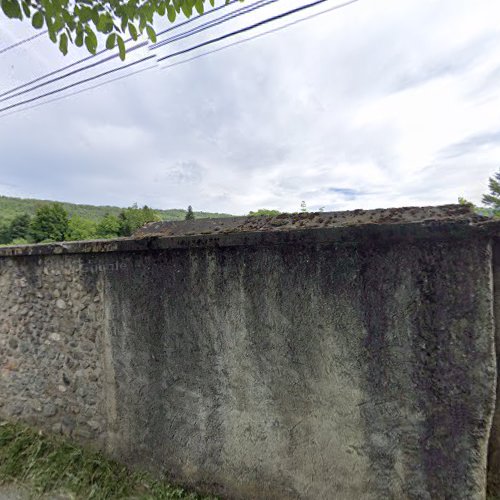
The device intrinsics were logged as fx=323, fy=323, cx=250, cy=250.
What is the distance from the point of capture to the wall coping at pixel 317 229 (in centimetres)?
195

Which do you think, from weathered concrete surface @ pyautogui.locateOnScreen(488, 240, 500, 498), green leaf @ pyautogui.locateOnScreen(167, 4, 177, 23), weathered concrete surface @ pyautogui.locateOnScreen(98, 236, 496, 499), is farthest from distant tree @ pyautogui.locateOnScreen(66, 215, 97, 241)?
weathered concrete surface @ pyautogui.locateOnScreen(488, 240, 500, 498)

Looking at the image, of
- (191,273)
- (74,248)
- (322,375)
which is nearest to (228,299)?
(191,273)

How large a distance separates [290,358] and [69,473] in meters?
2.58

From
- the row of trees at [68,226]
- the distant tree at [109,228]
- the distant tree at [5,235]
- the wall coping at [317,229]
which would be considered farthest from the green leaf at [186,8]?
the distant tree at [5,235]

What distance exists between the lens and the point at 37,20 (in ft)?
7.50

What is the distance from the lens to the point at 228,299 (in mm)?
2684

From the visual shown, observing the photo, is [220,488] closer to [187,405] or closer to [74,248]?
[187,405]

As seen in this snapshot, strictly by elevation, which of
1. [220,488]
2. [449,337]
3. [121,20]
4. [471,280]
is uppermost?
[121,20]

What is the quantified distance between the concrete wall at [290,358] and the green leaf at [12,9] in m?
1.83

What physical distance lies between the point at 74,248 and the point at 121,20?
2.22m

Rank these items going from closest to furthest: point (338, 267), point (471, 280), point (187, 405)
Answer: point (471, 280)
point (338, 267)
point (187, 405)

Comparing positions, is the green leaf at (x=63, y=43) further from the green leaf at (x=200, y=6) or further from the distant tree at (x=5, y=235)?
the distant tree at (x=5, y=235)

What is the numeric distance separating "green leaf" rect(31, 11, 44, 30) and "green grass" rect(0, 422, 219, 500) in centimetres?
383

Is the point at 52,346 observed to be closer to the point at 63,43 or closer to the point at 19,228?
the point at 63,43
